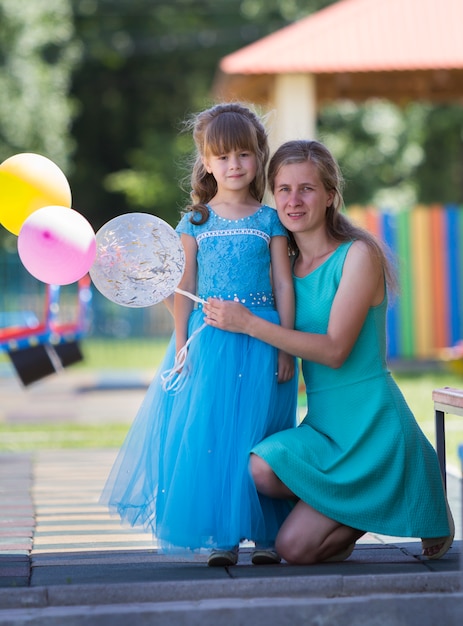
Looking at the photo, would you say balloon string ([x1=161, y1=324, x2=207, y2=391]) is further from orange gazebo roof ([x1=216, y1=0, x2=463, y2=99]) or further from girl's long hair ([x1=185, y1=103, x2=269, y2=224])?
orange gazebo roof ([x1=216, y1=0, x2=463, y2=99])

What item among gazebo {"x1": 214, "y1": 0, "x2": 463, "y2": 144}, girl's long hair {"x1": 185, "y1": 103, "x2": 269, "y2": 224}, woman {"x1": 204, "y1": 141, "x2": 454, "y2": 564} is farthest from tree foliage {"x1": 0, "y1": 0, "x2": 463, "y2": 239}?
woman {"x1": 204, "y1": 141, "x2": 454, "y2": 564}

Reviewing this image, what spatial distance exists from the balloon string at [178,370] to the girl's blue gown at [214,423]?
15mm

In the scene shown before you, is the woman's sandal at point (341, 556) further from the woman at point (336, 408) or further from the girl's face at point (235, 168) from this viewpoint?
the girl's face at point (235, 168)

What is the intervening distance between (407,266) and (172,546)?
10.00 meters

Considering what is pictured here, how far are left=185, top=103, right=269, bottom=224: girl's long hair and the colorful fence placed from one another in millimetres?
9254

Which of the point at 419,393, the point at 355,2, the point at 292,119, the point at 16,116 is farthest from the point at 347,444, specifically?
the point at 16,116

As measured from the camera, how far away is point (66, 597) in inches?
125

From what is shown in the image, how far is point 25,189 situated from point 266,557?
1.54 metres

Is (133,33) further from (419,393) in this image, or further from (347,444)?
(347,444)

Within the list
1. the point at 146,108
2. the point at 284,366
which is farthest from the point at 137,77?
the point at 284,366

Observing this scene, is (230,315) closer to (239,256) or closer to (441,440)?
(239,256)

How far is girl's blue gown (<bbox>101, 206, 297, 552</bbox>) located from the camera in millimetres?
3635

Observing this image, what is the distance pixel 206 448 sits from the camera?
369 cm

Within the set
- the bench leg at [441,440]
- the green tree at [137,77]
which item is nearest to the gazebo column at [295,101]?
the bench leg at [441,440]
